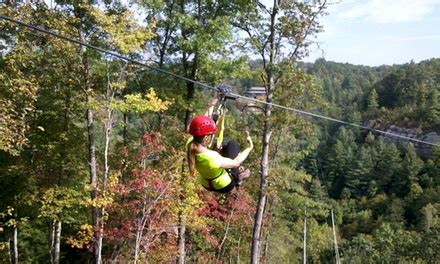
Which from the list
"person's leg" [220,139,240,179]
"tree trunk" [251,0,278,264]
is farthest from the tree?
"person's leg" [220,139,240,179]

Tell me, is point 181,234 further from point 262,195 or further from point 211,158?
point 211,158

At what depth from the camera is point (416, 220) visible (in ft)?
186

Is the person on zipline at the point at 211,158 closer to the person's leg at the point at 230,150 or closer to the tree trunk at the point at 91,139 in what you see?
the person's leg at the point at 230,150

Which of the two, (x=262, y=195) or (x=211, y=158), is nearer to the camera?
(x=211, y=158)

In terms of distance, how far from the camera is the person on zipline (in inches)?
169

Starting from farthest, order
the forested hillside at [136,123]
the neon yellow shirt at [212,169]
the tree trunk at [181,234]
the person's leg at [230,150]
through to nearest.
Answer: the tree trunk at [181,234]
the forested hillside at [136,123]
the person's leg at [230,150]
the neon yellow shirt at [212,169]

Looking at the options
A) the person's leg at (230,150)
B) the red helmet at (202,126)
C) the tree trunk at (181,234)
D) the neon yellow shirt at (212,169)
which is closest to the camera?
the red helmet at (202,126)

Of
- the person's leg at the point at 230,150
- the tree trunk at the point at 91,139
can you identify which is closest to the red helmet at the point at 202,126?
the person's leg at the point at 230,150

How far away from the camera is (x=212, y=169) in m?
4.55

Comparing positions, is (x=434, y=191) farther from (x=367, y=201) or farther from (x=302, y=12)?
(x=302, y=12)

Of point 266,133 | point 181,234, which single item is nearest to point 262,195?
point 266,133

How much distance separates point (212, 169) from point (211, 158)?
160 mm

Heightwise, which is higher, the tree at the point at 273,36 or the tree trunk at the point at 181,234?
the tree at the point at 273,36

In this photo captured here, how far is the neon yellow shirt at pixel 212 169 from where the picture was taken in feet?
14.6
